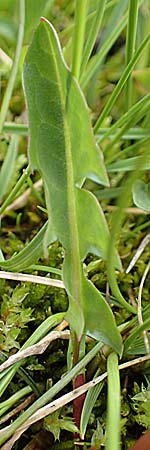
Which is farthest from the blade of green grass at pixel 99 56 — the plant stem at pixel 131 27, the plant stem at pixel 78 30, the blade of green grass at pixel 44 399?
the blade of green grass at pixel 44 399

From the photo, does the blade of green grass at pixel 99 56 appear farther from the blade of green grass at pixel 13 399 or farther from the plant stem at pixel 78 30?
the blade of green grass at pixel 13 399

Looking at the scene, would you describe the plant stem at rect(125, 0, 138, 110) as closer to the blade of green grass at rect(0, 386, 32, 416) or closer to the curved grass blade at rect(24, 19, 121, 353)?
the curved grass blade at rect(24, 19, 121, 353)

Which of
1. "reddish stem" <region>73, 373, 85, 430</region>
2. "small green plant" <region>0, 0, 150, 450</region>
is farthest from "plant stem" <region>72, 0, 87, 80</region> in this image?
"reddish stem" <region>73, 373, 85, 430</region>

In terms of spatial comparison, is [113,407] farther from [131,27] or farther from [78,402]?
[131,27]

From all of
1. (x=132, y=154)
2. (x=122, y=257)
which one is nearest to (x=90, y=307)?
(x=122, y=257)

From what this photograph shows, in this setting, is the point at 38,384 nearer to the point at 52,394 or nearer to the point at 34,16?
the point at 52,394

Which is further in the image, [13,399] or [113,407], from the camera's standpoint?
[13,399]

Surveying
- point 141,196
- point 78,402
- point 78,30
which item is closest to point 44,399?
point 78,402
